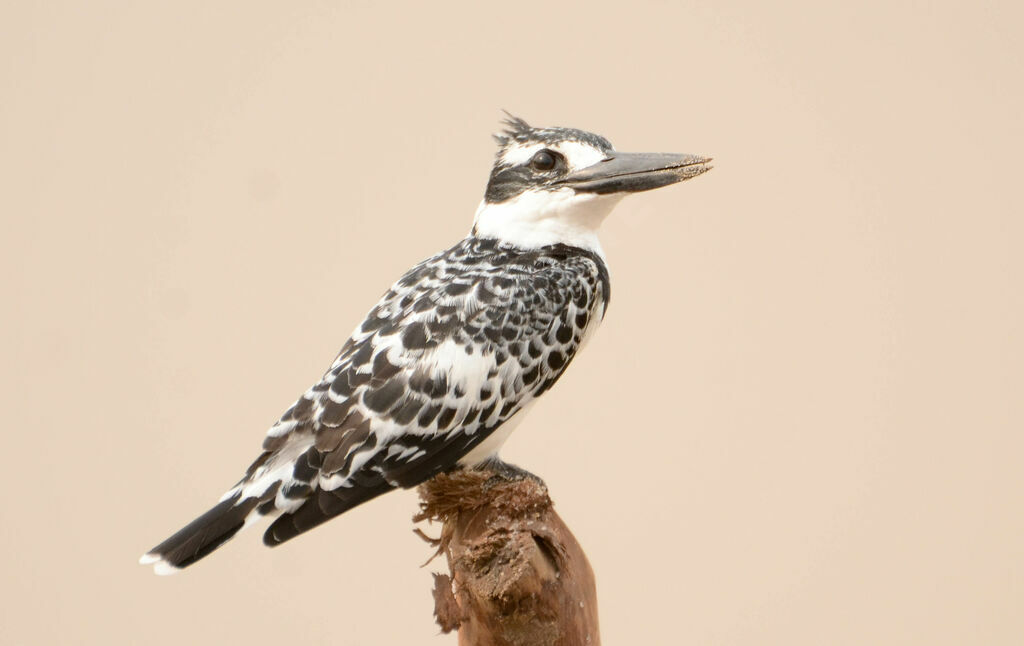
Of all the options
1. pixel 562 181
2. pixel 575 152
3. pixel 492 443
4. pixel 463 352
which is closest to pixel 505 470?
pixel 492 443

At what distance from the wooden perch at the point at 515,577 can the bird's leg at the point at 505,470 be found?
4.8 inches

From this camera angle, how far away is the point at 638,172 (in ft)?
10.7

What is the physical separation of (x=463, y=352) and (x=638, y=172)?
0.84 meters

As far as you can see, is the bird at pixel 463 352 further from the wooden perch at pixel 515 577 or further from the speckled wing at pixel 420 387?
the wooden perch at pixel 515 577

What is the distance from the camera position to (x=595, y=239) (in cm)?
352

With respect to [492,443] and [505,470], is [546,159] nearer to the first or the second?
[492,443]

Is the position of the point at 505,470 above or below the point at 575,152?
below

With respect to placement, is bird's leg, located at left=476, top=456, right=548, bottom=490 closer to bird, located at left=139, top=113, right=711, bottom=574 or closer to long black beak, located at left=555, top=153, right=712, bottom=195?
bird, located at left=139, top=113, right=711, bottom=574

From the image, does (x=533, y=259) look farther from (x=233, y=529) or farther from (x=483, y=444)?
(x=233, y=529)

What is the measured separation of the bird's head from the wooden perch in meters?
0.88

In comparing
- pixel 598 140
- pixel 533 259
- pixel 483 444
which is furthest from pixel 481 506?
pixel 598 140

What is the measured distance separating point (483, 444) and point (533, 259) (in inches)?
25.3

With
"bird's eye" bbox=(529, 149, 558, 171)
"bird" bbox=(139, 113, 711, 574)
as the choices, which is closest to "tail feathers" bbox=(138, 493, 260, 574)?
"bird" bbox=(139, 113, 711, 574)

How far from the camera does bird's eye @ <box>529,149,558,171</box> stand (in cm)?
336
